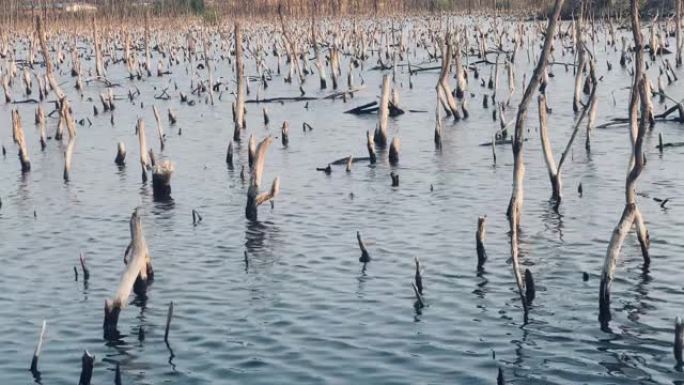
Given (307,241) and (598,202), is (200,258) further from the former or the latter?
(598,202)

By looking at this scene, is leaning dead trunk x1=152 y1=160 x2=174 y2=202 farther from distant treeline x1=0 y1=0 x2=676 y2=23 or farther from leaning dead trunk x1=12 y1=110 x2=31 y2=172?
distant treeline x1=0 y1=0 x2=676 y2=23

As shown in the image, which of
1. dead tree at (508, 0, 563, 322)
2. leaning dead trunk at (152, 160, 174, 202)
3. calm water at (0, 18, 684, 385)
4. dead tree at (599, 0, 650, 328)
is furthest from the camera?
leaning dead trunk at (152, 160, 174, 202)

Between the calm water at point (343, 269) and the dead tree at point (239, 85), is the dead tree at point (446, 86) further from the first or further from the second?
the dead tree at point (239, 85)

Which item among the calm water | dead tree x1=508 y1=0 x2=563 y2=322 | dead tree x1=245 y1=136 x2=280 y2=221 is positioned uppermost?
dead tree x1=508 y1=0 x2=563 y2=322

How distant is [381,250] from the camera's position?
22859 millimetres

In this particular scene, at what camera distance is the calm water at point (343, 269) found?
16156 mm

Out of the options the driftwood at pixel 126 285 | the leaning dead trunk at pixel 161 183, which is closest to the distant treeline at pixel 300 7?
the leaning dead trunk at pixel 161 183

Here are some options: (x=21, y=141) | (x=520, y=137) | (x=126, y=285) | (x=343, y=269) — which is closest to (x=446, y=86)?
(x=21, y=141)

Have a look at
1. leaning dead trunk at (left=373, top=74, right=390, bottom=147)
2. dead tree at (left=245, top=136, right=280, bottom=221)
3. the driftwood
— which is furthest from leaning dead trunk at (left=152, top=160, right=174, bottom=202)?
the driftwood

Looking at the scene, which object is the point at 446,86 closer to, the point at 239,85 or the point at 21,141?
the point at 239,85

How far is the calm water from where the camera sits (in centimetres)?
1616

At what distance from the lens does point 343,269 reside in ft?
70.4

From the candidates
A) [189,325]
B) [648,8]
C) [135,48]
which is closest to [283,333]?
[189,325]

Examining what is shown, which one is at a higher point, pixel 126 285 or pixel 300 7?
pixel 300 7
